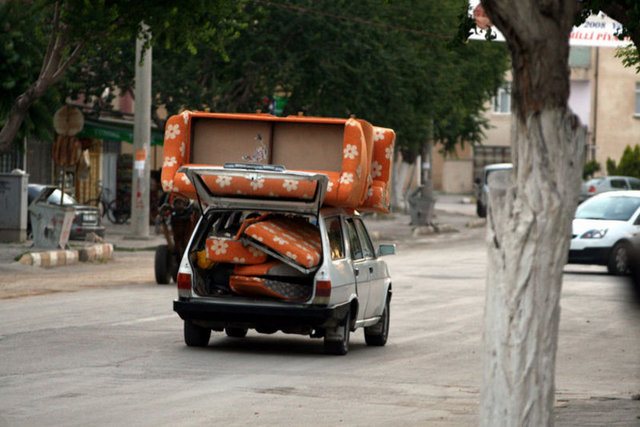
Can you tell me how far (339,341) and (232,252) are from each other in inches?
54.8

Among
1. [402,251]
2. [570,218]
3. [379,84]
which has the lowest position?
[402,251]

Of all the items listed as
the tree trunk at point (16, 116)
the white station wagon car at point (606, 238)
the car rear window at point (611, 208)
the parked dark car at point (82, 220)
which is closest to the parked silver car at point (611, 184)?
the car rear window at point (611, 208)

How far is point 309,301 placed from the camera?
40.6 feet

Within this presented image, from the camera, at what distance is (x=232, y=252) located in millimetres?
12766

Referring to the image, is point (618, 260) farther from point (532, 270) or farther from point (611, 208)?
point (532, 270)

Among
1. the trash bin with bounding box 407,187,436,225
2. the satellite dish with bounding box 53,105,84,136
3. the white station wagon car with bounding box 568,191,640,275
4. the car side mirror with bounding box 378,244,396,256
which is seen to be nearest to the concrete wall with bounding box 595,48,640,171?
the trash bin with bounding box 407,187,436,225

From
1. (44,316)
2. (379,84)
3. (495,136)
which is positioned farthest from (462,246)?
(495,136)

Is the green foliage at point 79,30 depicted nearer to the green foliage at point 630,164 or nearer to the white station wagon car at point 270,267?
the white station wagon car at point 270,267

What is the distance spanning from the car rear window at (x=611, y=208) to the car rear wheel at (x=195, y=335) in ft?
49.8

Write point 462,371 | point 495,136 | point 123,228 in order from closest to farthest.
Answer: point 462,371 → point 123,228 → point 495,136

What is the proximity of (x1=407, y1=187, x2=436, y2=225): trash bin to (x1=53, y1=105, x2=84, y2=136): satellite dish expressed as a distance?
19.1 m

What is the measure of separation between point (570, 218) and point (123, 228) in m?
34.0

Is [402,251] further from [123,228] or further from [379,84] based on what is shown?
[123,228]

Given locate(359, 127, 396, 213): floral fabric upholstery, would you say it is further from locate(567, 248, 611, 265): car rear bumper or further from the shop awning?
the shop awning
